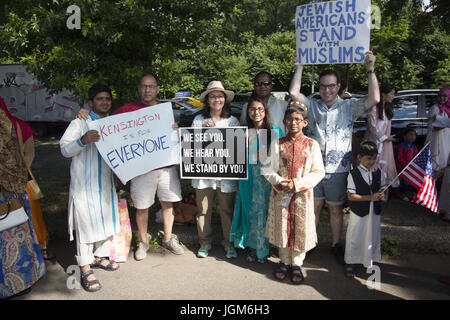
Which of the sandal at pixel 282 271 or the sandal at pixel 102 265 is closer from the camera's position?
the sandal at pixel 282 271

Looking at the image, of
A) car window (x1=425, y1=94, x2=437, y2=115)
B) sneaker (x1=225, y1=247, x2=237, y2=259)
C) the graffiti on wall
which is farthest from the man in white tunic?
the graffiti on wall

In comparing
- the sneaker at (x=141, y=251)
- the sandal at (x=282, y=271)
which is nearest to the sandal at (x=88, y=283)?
the sneaker at (x=141, y=251)

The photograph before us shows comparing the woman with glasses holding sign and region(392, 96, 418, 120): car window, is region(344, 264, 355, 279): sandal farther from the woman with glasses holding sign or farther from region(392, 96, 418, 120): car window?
region(392, 96, 418, 120): car window

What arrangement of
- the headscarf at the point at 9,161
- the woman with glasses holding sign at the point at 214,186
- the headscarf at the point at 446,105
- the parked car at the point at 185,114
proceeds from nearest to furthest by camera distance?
the headscarf at the point at 9,161
the woman with glasses holding sign at the point at 214,186
the headscarf at the point at 446,105
the parked car at the point at 185,114

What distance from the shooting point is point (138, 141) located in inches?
142

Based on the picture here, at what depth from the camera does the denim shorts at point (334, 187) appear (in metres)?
3.53

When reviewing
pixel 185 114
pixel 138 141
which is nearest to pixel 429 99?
pixel 138 141

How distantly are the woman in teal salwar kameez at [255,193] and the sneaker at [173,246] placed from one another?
Result: 0.63 m

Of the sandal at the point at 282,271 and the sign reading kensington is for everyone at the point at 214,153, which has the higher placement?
the sign reading kensington is for everyone at the point at 214,153

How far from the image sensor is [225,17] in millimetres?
4699

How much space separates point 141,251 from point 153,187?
753mm

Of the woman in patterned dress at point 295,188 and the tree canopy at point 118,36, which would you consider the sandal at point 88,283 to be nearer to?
the woman in patterned dress at point 295,188
